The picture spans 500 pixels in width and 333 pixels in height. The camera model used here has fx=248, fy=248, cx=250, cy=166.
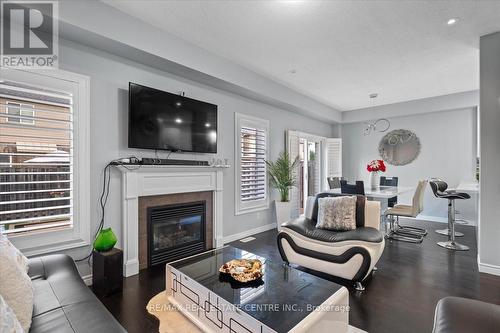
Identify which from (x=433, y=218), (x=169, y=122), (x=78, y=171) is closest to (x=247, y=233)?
(x=169, y=122)

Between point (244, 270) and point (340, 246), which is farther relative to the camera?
point (340, 246)

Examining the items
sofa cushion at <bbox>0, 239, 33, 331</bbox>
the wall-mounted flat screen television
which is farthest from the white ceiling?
sofa cushion at <bbox>0, 239, 33, 331</bbox>

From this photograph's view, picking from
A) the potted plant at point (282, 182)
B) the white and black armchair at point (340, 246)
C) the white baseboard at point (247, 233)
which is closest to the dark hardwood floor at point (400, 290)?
the white and black armchair at point (340, 246)

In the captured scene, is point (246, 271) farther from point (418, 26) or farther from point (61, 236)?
point (418, 26)

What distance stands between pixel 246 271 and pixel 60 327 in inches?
46.1

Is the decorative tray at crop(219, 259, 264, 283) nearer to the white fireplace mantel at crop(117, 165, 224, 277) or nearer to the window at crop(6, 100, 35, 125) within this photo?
the white fireplace mantel at crop(117, 165, 224, 277)

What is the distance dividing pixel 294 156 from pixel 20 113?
Answer: 446cm

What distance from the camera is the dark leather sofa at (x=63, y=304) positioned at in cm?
122

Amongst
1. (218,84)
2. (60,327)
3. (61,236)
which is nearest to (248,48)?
(218,84)

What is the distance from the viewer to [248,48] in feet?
10.8

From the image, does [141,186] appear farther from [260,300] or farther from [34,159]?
[260,300]

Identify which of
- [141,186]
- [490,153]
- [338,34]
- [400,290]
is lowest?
[400,290]

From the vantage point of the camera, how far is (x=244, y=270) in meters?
1.97

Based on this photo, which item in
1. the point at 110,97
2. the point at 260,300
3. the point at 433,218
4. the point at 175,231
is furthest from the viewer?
the point at 433,218
